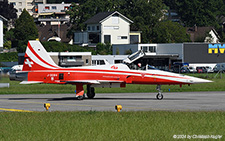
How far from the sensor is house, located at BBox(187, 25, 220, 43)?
12681cm

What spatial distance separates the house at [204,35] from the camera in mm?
126812

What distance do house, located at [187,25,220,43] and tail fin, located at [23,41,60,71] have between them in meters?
97.4

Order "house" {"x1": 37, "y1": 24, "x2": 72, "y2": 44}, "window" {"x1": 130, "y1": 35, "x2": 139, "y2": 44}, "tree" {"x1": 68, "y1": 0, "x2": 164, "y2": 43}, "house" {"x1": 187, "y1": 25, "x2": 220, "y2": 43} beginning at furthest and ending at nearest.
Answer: "house" {"x1": 37, "y1": 24, "x2": 72, "y2": 44} < "tree" {"x1": 68, "y1": 0, "x2": 164, "y2": 43} < "window" {"x1": 130, "y1": 35, "x2": 139, "y2": 44} < "house" {"x1": 187, "y1": 25, "x2": 220, "y2": 43}

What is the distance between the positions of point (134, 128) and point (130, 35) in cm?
11376

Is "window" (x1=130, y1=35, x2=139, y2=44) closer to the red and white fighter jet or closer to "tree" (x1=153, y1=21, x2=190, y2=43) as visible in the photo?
"tree" (x1=153, y1=21, x2=190, y2=43)

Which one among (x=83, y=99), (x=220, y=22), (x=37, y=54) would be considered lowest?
(x=83, y=99)

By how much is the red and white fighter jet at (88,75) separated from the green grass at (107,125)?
30.5 ft

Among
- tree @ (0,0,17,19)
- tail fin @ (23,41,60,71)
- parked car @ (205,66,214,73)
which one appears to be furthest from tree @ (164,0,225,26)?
tail fin @ (23,41,60,71)

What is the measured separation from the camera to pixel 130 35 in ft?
424

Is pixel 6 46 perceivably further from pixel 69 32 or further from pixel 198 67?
pixel 198 67

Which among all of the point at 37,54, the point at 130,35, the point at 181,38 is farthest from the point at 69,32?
the point at 37,54

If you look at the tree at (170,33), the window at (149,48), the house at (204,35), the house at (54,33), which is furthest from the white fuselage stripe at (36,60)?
the house at (54,33)

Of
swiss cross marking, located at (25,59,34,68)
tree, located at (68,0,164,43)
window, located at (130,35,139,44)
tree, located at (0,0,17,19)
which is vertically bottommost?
swiss cross marking, located at (25,59,34,68)

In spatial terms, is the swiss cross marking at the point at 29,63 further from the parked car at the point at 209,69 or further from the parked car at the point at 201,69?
the parked car at the point at 209,69
